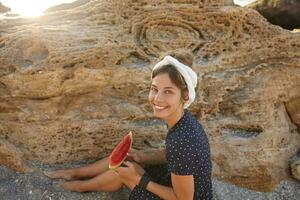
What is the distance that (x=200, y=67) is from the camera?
5.22m

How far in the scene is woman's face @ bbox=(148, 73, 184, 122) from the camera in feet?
12.5

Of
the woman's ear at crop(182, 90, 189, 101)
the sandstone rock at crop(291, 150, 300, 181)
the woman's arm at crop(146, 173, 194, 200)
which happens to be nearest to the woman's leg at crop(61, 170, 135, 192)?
the woman's arm at crop(146, 173, 194, 200)

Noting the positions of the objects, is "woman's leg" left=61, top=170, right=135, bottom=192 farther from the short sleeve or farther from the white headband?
the white headband

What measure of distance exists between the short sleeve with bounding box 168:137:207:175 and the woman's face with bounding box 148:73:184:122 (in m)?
0.25

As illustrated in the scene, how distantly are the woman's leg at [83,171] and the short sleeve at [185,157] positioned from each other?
1100mm

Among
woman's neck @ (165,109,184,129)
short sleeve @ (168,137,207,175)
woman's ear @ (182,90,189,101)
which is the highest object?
woman's ear @ (182,90,189,101)

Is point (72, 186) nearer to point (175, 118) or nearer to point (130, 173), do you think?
point (130, 173)

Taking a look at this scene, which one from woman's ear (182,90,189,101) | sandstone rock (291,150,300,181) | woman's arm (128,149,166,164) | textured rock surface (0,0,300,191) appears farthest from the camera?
sandstone rock (291,150,300,181)

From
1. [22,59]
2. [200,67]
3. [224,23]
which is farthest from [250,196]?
[22,59]

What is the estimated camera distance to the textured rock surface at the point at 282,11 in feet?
21.9

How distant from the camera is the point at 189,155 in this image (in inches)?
148

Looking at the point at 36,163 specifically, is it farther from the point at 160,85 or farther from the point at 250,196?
the point at 250,196

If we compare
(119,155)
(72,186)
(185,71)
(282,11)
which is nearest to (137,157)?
(119,155)

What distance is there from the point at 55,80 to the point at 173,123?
5.14 feet
